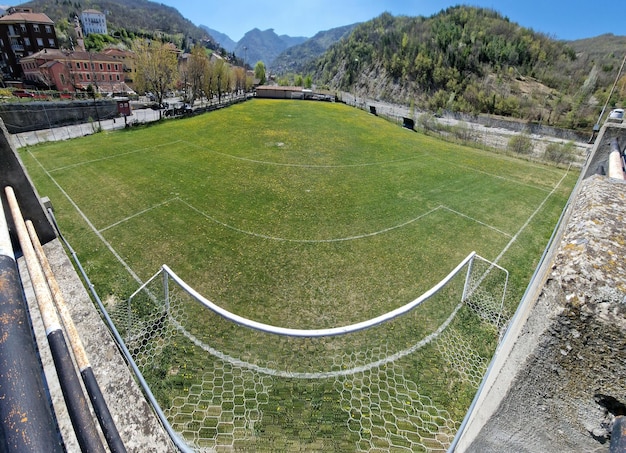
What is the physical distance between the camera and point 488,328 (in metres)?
7.35

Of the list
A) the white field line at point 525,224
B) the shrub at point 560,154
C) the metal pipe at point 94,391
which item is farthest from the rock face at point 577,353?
the shrub at point 560,154

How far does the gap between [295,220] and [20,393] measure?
A: 11.7 m

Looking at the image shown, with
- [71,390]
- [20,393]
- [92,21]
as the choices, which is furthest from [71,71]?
[92,21]

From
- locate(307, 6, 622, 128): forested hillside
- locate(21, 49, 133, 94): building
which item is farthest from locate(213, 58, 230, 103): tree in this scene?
locate(307, 6, 622, 128): forested hillside

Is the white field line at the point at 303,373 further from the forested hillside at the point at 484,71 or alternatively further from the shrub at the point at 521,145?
the forested hillside at the point at 484,71

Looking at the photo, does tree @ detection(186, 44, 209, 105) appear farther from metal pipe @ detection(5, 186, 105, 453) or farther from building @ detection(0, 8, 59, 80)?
building @ detection(0, 8, 59, 80)

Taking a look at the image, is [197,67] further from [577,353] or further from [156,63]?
[577,353]

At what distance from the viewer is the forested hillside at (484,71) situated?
226ft

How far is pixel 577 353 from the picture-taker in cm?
125

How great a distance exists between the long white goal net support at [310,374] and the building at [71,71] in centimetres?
6666

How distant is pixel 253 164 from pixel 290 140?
6717 millimetres

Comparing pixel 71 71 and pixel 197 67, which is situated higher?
pixel 197 67

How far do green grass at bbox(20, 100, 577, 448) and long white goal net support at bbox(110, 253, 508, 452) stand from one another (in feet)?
0.37

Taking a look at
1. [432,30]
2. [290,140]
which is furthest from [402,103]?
[290,140]
